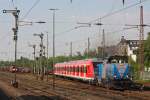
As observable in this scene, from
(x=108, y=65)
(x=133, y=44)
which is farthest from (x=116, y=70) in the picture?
(x=133, y=44)

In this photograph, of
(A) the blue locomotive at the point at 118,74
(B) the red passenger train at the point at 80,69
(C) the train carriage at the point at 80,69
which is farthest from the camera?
(C) the train carriage at the point at 80,69

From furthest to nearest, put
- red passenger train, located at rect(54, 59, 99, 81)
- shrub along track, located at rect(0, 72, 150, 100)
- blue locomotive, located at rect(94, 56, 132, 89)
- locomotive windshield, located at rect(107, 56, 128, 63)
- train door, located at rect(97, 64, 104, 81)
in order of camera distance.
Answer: red passenger train, located at rect(54, 59, 99, 81) → train door, located at rect(97, 64, 104, 81) → locomotive windshield, located at rect(107, 56, 128, 63) → blue locomotive, located at rect(94, 56, 132, 89) → shrub along track, located at rect(0, 72, 150, 100)

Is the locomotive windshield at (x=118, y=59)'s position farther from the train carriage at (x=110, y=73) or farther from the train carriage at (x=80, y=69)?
the train carriage at (x=80, y=69)

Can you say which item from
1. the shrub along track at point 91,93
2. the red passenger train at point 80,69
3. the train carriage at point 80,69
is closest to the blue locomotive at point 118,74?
the shrub along track at point 91,93

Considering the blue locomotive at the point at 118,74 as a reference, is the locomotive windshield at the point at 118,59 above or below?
above

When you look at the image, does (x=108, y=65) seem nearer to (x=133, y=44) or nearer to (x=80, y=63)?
(x=80, y=63)

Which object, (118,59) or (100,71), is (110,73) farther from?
(100,71)

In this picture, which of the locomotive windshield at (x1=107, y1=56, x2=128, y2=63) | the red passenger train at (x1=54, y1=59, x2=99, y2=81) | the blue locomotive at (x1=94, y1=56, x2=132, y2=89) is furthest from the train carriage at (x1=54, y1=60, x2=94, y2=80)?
the locomotive windshield at (x1=107, y1=56, x2=128, y2=63)

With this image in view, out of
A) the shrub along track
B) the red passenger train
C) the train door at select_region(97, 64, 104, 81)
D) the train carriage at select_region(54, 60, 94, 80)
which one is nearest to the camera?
the shrub along track

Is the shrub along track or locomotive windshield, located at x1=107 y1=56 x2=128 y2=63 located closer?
the shrub along track

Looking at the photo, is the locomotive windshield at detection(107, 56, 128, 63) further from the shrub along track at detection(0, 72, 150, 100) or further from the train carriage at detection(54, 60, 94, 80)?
the train carriage at detection(54, 60, 94, 80)

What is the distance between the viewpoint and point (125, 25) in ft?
155

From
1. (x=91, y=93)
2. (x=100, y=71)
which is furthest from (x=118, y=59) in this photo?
(x=91, y=93)

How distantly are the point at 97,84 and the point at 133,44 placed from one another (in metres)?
104
